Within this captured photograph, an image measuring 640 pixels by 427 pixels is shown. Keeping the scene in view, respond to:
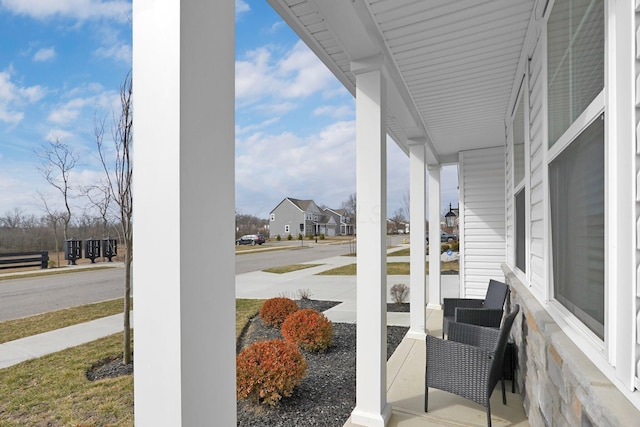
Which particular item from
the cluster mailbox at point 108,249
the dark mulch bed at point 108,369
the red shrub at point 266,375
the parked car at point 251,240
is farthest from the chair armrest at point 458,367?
the parked car at point 251,240

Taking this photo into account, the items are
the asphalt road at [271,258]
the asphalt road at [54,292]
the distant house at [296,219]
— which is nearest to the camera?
the asphalt road at [54,292]

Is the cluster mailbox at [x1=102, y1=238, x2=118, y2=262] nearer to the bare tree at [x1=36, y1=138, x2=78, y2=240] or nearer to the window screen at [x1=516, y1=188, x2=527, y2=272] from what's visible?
the bare tree at [x1=36, y1=138, x2=78, y2=240]

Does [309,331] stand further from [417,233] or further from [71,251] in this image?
[71,251]

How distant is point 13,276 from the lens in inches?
425

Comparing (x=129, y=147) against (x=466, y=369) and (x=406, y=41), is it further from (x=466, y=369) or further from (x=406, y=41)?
(x=466, y=369)

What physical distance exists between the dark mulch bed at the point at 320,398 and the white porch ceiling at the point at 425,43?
8.48 feet

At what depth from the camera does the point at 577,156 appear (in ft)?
4.82

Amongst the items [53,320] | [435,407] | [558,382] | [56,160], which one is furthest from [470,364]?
[56,160]

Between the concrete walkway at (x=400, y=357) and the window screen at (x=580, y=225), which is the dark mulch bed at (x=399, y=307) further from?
the window screen at (x=580, y=225)

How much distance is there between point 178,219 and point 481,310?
10.8 ft

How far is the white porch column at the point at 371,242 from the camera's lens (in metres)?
2.41

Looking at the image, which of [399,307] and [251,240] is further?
[251,240]

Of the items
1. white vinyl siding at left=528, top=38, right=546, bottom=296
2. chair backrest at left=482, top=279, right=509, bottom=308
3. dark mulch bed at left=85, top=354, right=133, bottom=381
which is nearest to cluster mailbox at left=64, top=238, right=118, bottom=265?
dark mulch bed at left=85, top=354, right=133, bottom=381

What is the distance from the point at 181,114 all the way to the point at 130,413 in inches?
122
